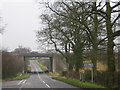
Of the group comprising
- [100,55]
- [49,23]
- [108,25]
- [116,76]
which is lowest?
[116,76]

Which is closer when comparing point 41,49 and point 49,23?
point 49,23

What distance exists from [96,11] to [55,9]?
516 inches

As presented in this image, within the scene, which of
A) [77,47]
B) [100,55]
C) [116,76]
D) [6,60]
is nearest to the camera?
[116,76]

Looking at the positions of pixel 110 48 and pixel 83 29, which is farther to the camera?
pixel 83 29

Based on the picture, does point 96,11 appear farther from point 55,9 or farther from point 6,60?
point 6,60

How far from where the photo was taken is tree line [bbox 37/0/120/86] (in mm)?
22891

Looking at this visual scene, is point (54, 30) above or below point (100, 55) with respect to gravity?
above

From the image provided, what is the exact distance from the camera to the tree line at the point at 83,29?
22.9m

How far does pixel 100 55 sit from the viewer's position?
2677 cm

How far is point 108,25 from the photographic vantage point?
22656 mm

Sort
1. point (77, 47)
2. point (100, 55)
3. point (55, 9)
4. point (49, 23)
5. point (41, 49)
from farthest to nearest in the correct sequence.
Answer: point (41, 49) → point (49, 23) → point (77, 47) → point (55, 9) → point (100, 55)

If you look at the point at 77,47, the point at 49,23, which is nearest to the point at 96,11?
the point at 77,47

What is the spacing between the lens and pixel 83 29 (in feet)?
91.5

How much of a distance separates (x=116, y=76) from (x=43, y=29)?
25032mm
